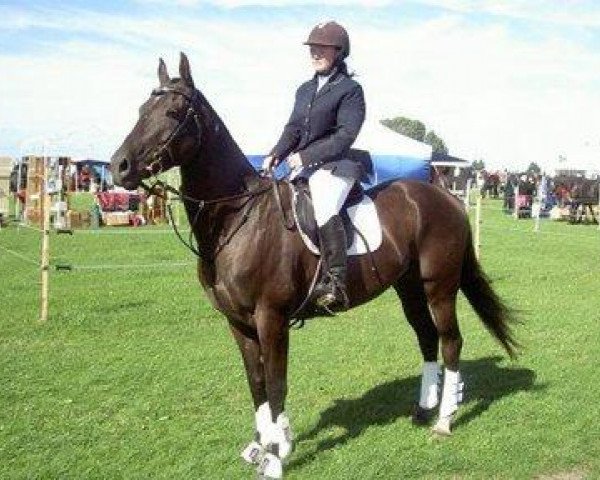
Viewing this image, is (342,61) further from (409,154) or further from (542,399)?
(409,154)

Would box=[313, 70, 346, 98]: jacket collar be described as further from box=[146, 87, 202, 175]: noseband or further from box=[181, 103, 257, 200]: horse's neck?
box=[146, 87, 202, 175]: noseband

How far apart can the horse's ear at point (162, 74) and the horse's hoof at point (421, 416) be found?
356 centimetres

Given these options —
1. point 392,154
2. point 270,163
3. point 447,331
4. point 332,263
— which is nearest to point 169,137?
point 270,163

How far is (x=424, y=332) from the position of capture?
6.43m

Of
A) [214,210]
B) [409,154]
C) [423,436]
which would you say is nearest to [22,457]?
[214,210]

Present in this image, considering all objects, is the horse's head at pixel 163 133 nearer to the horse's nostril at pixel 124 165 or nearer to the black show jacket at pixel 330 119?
the horse's nostril at pixel 124 165

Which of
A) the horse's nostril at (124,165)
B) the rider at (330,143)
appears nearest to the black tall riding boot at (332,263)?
the rider at (330,143)

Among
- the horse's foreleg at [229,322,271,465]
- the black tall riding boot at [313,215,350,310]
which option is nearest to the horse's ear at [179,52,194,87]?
the black tall riding boot at [313,215,350,310]

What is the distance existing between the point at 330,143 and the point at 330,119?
0.22 meters

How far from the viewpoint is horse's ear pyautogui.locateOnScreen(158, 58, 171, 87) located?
14.9 ft

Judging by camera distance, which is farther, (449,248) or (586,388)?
(586,388)

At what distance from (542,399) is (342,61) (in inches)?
147

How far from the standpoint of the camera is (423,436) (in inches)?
225

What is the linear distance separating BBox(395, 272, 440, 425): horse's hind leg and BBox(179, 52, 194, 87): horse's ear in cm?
275
